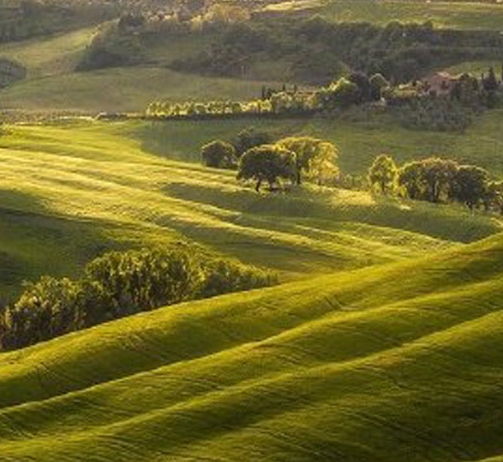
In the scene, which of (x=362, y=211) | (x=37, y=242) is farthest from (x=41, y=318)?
(x=362, y=211)

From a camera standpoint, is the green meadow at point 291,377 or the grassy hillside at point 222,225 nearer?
the green meadow at point 291,377

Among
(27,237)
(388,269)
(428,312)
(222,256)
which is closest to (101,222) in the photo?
(27,237)

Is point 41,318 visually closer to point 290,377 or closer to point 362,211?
point 290,377

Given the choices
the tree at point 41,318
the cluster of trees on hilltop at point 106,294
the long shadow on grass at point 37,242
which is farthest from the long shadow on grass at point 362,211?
the tree at point 41,318

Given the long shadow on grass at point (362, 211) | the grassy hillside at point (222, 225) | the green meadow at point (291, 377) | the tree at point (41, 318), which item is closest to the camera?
the green meadow at point (291, 377)

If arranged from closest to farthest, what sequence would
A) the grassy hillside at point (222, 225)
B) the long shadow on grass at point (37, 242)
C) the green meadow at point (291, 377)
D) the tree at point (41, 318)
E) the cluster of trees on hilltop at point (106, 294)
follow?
the green meadow at point (291, 377), the tree at point (41, 318), the cluster of trees on hilltop at point (106, 294), the long shadow on grass at point (37, 242), the grassy hillside at point (222, 225)

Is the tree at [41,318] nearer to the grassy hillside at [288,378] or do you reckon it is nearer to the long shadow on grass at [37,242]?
the grassy hillside at [288,378]
